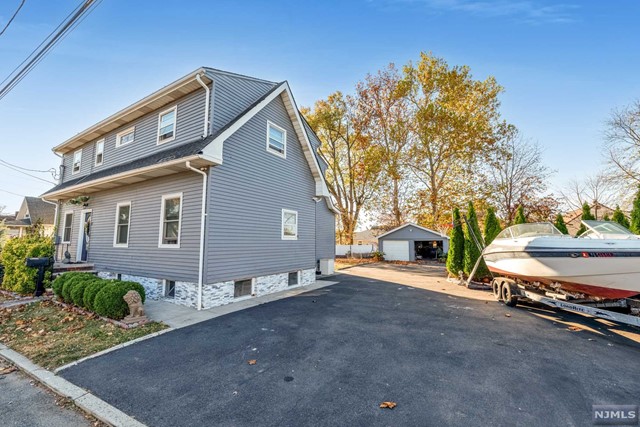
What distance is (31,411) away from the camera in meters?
3.06

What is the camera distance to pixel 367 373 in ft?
12.5

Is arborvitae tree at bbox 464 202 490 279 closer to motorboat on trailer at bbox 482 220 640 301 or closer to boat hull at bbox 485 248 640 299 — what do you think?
motorboat on trailer at bbox 482 220 640 301

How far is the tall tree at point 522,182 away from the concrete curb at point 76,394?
20614mm

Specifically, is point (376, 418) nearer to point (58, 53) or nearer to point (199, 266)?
point (199, 266)

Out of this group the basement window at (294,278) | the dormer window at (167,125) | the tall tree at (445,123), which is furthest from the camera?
the tall tree at (445,123)

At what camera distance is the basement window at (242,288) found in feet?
27.7

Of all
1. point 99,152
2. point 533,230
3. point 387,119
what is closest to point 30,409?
point 533,230

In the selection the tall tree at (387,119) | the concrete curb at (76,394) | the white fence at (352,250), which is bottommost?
the concrete curb at (76,394)

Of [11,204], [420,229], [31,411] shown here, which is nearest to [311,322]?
[31,411]

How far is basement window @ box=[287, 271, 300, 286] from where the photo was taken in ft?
35.6

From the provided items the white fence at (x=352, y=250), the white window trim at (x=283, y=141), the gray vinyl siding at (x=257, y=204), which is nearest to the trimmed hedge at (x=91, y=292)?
the gray vinyl siding at (x=257, y=204)

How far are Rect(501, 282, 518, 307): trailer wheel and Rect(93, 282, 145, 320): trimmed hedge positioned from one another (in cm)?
996

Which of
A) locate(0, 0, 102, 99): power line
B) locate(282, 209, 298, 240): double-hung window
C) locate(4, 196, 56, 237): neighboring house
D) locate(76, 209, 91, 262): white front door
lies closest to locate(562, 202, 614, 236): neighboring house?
locate(282, 209, 298, 240): double-hung window

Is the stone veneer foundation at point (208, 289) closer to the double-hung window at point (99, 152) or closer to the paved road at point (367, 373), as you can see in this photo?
the paved road at point (367, 373)
